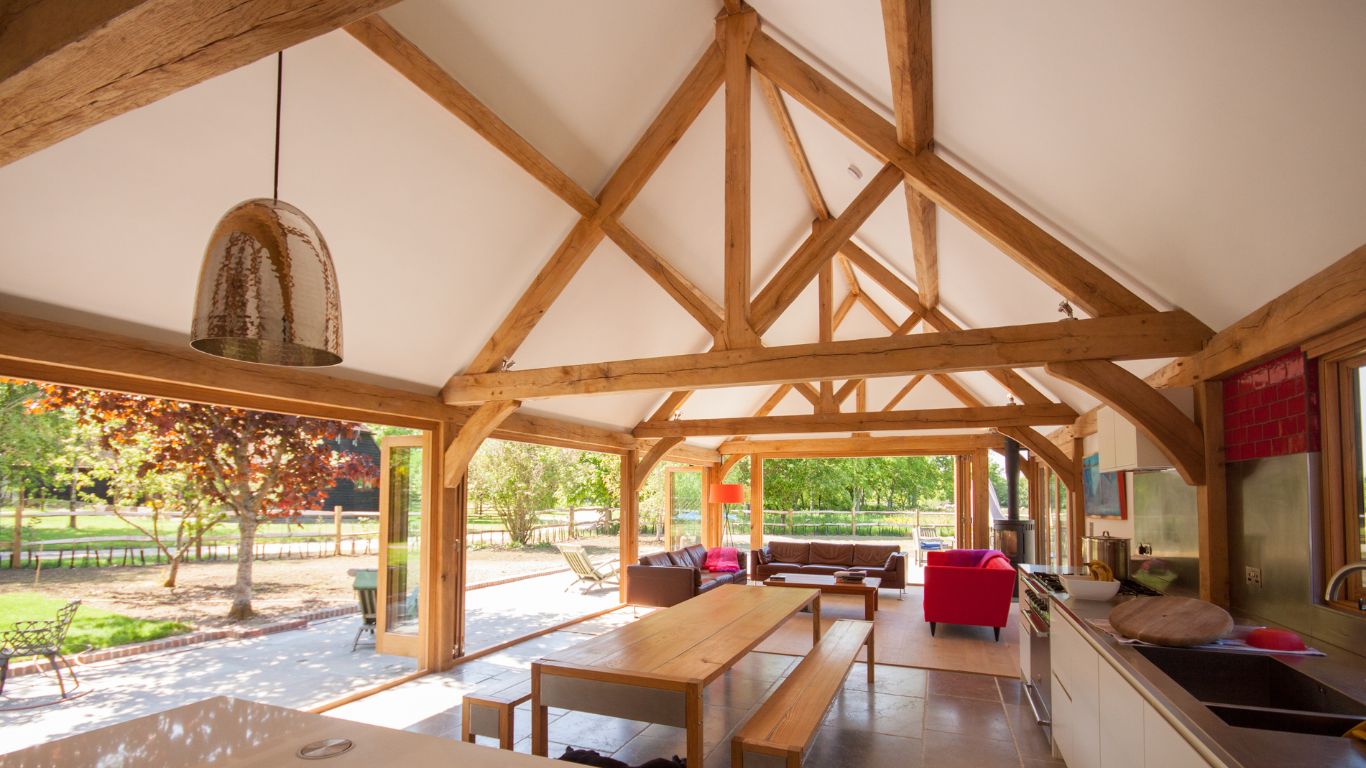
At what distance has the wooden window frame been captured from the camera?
2.83 metres

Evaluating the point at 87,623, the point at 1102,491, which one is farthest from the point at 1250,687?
the point at 87,623

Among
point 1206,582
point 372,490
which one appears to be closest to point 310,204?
point 1206,582

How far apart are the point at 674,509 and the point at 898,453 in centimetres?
408

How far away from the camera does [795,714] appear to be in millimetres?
3596

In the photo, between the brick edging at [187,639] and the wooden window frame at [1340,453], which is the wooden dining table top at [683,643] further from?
the brick edging at [187,639]

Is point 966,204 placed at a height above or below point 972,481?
above

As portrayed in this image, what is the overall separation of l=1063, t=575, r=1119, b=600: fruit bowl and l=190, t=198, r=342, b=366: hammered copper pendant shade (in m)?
4.06

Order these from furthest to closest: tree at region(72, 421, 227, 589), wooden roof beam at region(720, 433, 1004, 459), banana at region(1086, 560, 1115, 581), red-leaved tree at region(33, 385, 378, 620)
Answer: wooden roof beam at region(720, 433, 1004, 459) → red-leaved tree at region(33, 385, 378, 620) → tree at region(72, 421, 227, 589) → banana at region(1086, 560, 1115, 581)

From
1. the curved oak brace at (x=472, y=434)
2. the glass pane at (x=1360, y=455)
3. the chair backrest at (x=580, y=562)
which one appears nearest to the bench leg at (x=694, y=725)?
the glass pane at (x=1360, y=455)

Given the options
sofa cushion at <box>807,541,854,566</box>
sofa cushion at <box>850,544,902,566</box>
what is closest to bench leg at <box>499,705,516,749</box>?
sofa cushion at <box>807,541,854,566</box>

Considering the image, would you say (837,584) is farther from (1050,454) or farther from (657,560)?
(1050,454)

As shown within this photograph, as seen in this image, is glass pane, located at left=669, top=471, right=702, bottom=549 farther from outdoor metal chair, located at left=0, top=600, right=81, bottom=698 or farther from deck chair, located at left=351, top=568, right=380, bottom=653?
outdoor metal chair, located at left=0, top=600, right=81, bottom=698

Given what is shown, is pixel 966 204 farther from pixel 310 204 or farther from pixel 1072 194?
pixel 310 204

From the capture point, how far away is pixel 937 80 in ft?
13.6
